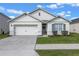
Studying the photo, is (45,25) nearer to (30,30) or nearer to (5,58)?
(30,30)

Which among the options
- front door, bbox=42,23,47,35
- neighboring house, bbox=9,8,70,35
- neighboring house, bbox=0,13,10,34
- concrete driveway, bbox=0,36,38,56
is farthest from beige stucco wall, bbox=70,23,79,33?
concrete driveway, bbox=0,36,38,56

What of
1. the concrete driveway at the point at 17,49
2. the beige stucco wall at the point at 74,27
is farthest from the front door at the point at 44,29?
the concrete driveway at the point at 17,49

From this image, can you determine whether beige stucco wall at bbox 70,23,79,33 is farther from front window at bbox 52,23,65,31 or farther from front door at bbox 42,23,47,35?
front door at bbox 42,23,47,35

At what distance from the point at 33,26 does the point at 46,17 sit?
3702 millimetres

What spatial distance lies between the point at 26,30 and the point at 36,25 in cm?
195

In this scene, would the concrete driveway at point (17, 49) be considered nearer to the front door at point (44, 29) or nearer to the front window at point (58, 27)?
the front window at point (58, 27)

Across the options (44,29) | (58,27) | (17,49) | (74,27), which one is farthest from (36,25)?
(17,49)

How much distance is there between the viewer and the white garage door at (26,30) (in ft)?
91.3

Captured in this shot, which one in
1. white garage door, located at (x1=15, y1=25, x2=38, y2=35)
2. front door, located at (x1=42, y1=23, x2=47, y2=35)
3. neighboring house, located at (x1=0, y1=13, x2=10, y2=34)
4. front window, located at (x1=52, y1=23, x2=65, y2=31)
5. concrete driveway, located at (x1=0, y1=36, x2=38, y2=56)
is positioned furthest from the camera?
neighboring house, located at (x1=0, y1=13, x2=10, y2=34)

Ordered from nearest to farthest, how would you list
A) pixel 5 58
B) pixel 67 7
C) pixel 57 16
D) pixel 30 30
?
pixel 5 58 → pixel 67 7 → pixel 30 30 → pixel 57 16

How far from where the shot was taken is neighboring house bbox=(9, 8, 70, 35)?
28303 millimetres

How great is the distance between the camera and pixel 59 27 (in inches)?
1170

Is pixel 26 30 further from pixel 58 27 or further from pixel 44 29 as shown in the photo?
pixel 58 27

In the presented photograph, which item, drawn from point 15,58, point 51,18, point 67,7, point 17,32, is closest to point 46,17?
point 51,18
